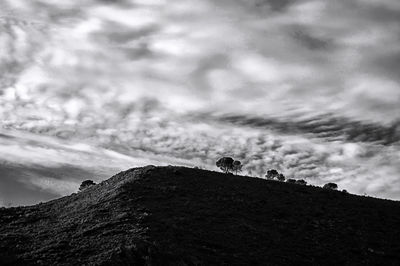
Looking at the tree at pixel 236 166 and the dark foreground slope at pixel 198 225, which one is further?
the tree at pixel 236 166

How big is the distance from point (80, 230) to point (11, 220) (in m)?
9.60

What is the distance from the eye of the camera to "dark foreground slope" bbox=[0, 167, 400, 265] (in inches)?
1051

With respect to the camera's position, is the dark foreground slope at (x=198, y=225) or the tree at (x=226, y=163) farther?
the tree at (x=226, y=163)

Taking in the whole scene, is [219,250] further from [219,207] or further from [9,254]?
[9,254]

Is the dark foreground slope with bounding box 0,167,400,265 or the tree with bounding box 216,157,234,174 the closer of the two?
the dark foreground slope with bounding box 0,167,400,265

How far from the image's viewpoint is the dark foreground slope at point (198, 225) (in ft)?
87.6

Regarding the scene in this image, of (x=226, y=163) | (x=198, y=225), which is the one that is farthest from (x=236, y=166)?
(x=198, y=225)

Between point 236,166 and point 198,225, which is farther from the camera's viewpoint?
point 236,166

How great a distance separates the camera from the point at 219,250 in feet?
92.5

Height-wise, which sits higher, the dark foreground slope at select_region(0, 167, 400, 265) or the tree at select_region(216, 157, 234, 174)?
the tree at select_region(216, 157, 234, 174)

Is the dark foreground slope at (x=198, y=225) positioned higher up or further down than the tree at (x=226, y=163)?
further down

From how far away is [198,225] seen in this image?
3241cm

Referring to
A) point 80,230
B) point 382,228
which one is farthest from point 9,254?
point 382,228

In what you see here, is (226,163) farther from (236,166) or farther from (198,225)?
(198,225)
